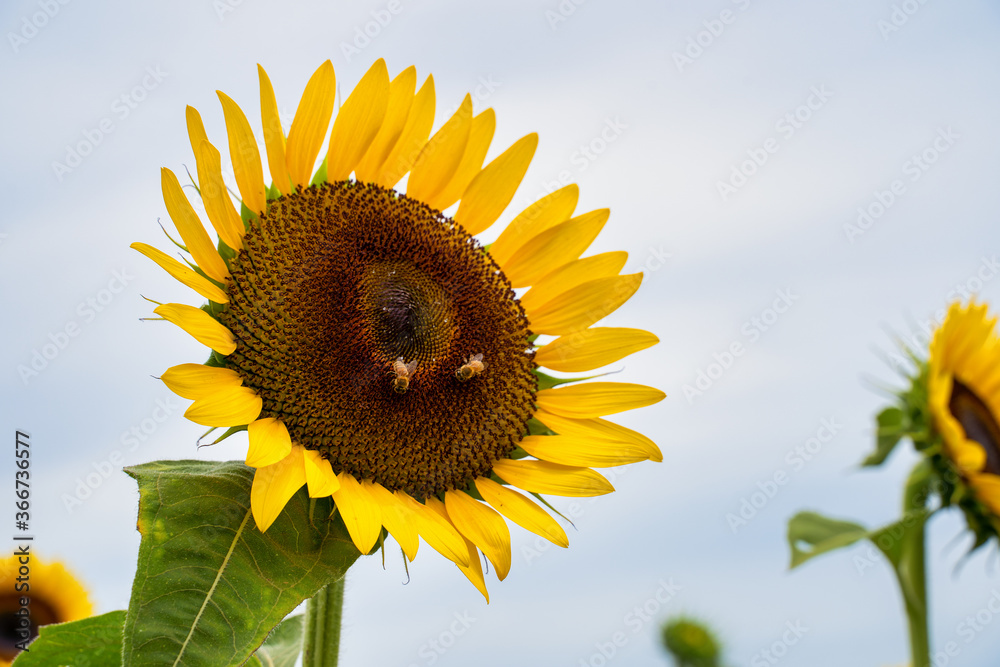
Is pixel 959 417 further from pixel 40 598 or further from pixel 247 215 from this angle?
pixel 40 598

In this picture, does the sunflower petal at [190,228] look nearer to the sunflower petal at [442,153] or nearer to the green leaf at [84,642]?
the sunflower petal at [442,153]

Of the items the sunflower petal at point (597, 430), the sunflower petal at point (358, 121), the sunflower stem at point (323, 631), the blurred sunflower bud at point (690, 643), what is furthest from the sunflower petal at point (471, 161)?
the blurred sunflower bud at point (690, 643)

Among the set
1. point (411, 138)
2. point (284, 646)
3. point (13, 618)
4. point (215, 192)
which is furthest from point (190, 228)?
point (13, 618)

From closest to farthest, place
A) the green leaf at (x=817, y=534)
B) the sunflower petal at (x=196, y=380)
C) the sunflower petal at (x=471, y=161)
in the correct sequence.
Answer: the sunflower petal at (x=196, y=380)
the sunflower petal at (x=471, y=161)
the green leaf at (x=817, y=534)

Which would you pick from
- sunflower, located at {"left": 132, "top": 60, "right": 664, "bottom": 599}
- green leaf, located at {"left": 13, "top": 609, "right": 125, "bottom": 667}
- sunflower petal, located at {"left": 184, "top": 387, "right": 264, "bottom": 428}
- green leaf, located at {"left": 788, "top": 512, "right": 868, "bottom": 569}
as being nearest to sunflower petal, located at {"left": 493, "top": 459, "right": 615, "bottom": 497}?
sunflower, located at {"left": 132, "top": 60, "right": 664, "bottom": 599}

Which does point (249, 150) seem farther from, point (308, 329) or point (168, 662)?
point (168, 662)

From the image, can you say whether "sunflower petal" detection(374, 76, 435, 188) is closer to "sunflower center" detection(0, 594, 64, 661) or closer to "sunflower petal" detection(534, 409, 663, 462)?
"sunflower petal" detection(534, 409, 663, 462)

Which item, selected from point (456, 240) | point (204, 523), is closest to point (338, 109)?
point (456, 240)
